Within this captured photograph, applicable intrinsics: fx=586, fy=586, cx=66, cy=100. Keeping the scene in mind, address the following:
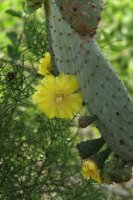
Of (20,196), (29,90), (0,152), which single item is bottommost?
(20,196)

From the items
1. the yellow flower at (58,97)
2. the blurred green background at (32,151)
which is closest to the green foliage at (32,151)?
the blurred green background at (32,151)

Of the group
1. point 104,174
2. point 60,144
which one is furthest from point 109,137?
point 60,144

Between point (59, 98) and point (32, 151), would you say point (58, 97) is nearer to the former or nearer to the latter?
point (59, 98)

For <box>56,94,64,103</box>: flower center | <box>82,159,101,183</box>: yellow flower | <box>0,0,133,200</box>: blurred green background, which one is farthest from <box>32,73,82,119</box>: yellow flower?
<box>0,0,133,200</box>: blurred green background

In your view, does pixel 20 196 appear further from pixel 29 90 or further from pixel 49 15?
pixel 49 15

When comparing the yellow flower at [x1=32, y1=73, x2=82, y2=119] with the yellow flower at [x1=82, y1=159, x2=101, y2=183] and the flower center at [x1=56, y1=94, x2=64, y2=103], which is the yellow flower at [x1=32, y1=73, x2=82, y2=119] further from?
the yellow flower at [x1=82, y1=159, x2=101, y2=183]

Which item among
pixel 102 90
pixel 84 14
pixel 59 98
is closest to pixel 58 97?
pixel 59 98
